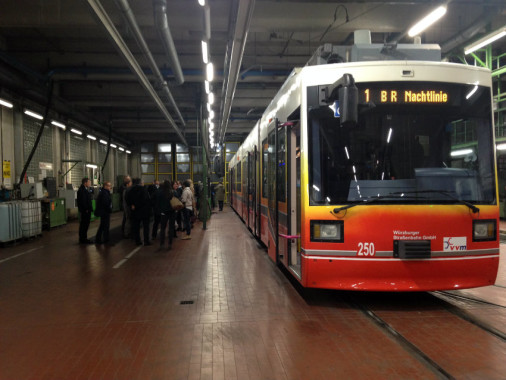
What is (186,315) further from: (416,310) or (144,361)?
(416,310)

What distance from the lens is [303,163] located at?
4.78 metres

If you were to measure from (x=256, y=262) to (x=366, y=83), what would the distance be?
4.63 m

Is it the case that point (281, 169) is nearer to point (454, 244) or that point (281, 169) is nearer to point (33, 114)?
point (454, 244)

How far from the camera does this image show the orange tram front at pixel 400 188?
4.59 m

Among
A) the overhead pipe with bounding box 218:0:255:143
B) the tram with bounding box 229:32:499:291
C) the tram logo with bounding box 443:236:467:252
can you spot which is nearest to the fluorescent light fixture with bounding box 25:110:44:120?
the overhead pipe with bounding box 218:0:255:143

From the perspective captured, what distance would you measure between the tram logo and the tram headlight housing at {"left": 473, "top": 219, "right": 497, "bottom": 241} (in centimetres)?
17

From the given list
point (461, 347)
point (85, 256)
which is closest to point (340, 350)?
point (461, 347)

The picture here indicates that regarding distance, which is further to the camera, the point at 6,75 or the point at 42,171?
the point at 42,171

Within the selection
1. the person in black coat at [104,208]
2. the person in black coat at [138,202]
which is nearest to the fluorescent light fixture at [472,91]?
the person in black coat at [138,202]

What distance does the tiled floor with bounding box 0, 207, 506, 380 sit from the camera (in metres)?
3.40

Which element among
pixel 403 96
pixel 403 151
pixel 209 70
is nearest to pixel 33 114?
pixel 209 70

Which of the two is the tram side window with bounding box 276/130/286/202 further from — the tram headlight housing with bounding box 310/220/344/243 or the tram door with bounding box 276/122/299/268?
the tram headlight housing with bounding box 310/220/344/243

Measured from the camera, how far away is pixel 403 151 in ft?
15.3

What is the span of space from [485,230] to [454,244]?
478 millimetres
